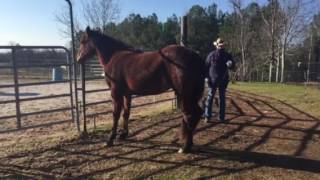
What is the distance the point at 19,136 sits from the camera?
332 inches

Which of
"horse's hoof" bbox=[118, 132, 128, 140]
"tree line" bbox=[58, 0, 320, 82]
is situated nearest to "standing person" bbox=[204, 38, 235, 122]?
"horse's hoof" bbox=[118, 132, 128, 140]

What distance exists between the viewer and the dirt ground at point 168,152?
580cm

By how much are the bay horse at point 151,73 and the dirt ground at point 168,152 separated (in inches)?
19.4

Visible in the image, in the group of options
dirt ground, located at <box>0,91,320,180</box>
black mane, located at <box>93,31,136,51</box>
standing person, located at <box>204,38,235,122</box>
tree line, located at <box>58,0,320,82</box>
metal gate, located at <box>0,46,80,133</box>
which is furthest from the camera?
tree line, located at <box>58,0,320,82</box>

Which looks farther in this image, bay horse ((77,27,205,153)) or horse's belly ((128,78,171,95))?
horse's belly ((128,78,171,95))

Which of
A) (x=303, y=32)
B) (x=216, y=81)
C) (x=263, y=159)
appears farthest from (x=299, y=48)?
(x=263, y=159)

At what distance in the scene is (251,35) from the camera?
3984 centimetres

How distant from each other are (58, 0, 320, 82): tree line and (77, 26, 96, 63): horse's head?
19581 mm

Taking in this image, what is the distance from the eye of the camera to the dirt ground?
19.0ft

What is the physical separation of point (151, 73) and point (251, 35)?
34.2m

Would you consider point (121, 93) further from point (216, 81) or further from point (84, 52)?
point (216, 81)

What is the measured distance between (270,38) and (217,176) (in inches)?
1269

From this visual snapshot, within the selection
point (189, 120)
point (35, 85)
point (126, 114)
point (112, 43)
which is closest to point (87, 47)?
point (112, 43)

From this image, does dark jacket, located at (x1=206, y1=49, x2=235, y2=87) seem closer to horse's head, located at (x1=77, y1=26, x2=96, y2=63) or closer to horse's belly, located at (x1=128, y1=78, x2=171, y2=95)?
horse's belly, located at (x1=128, y1=78, x2=171, y2=95)
